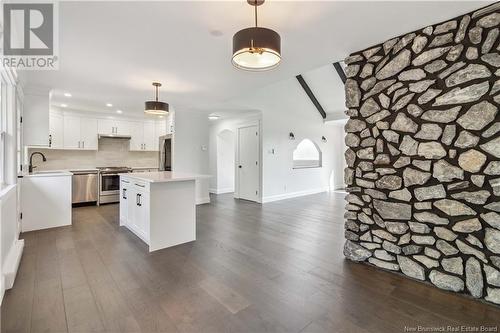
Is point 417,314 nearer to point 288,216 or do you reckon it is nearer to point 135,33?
point 288,216

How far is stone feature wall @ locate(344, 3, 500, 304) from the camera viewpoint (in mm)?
1949

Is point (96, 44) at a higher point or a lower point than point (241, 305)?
higher

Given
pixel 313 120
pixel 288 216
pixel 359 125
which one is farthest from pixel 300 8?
pixel 313 120

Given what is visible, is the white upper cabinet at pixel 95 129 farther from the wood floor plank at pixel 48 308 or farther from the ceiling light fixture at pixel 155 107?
the wood floor plank at pixel 48 308

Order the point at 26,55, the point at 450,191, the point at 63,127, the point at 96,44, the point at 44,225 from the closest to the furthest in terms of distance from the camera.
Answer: the point at 450,191 < the point at 96,44 < the point at 26,55 < the point at 44,225 < the point at 63,127

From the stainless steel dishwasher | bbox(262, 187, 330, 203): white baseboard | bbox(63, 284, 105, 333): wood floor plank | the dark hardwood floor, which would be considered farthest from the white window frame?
bbox(63, 284, 105, 333): wood floor plank

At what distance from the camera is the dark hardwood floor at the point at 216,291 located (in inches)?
68.7

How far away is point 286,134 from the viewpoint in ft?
22.7

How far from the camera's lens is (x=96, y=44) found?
101 inches

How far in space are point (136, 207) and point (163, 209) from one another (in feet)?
1.99

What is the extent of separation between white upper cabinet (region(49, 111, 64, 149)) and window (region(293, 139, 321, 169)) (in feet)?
20.1

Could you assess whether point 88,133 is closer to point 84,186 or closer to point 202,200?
point 84,186

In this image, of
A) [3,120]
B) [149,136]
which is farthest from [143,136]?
[3,120]

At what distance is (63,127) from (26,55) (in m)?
3.41
